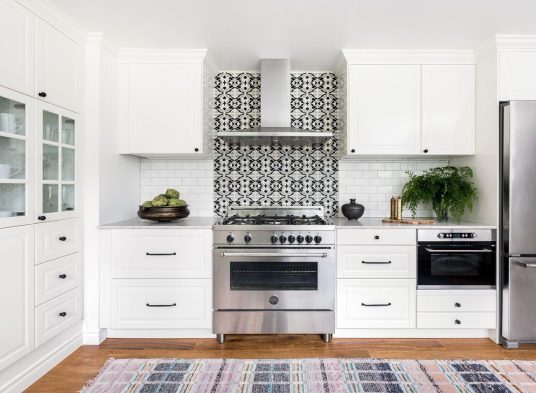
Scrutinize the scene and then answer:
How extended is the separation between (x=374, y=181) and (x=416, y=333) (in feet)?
4.55

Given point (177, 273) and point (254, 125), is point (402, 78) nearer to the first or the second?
point (254, 125)

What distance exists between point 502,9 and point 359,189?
1.73m

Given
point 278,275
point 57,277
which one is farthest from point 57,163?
point 278,275

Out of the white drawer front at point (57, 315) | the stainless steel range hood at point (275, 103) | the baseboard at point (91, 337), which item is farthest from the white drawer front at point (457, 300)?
the white drawer front at point (57, 315)

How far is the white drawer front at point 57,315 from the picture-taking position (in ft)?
7.20

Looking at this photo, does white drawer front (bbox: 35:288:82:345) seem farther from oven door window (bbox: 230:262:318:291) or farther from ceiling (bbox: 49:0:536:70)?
ceiling (bbox: 49:0:536:70)

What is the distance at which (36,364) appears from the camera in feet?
7.22

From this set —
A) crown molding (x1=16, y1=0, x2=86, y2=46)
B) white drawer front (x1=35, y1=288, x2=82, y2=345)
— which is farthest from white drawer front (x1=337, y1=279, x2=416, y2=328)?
crown molding (x1=16, y1=0, x2=86, y2=46)

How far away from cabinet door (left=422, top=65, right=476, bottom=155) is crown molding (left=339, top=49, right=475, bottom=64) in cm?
5

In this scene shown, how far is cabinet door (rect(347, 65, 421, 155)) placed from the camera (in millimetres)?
2973

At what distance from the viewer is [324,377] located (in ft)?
7.25

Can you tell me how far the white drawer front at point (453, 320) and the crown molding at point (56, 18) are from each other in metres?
3.29

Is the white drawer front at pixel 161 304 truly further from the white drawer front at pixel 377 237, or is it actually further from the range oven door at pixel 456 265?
the range oven door at pixel 456 265

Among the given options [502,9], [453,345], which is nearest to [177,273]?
[453,345]
